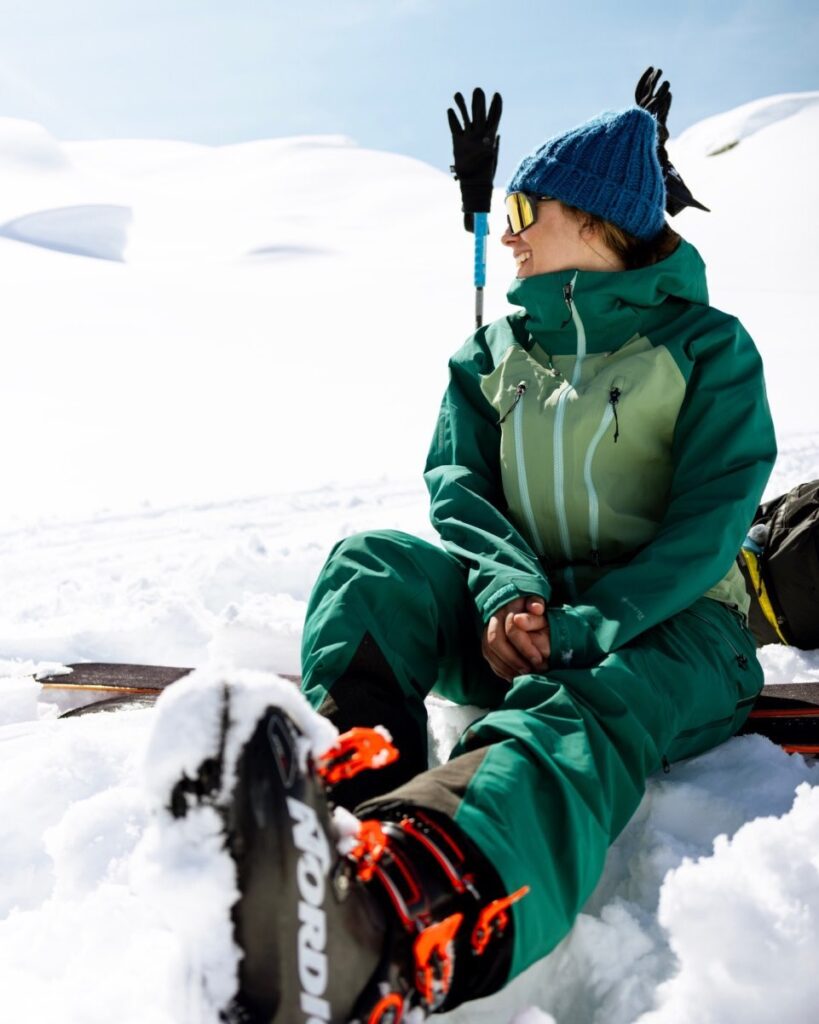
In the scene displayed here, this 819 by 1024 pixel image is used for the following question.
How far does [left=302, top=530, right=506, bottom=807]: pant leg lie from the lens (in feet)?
5.31

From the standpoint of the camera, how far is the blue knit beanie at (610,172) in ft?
6.41

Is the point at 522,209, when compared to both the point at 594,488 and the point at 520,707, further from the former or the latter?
the point at 520,707

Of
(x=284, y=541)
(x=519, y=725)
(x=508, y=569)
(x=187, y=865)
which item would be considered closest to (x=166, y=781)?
(x=187, y=865)

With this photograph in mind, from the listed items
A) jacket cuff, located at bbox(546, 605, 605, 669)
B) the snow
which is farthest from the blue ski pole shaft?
jacket cuff, located at bbox(546, 605, 605, 669)

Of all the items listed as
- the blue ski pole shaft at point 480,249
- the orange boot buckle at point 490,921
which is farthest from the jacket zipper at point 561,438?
the blue ski pole shaft at point 480,249

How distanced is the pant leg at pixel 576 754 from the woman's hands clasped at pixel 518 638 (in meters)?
0.09

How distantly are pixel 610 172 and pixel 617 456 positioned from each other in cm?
61

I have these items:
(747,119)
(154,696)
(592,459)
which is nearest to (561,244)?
(592,459)

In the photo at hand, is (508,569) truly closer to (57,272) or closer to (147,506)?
(147,506)

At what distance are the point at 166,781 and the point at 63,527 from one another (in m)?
4.69

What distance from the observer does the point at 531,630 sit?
1.66 m

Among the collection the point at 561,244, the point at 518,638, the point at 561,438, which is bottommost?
the point at 518,638

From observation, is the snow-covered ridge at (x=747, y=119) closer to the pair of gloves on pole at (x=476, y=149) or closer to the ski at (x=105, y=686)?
the pair of gloves on pole at (x=476, y=149)

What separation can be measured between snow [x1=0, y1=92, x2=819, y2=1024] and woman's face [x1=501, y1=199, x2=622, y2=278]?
39.8 inches
